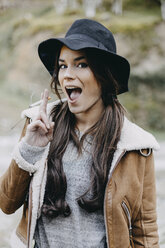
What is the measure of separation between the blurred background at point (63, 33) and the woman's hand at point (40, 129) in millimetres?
5495

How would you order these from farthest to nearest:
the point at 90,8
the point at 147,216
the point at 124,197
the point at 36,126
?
1. the point at 90,8
2. the point at 147,216
3. the point at 124,197
4. the point at 36,126

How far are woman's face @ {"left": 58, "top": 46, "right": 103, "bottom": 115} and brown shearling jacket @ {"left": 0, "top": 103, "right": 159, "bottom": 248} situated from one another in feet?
1.03

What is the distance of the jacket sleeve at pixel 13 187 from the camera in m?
1.97

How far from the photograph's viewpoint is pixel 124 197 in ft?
6.70

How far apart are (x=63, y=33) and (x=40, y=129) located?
941cm

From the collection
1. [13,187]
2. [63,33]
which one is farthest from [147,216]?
[63,33]

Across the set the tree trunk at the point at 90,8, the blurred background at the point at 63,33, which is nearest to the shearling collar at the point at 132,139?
the blurred background at the point at 63,33

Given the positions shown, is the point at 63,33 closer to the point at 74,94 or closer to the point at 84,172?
the point at 74,94

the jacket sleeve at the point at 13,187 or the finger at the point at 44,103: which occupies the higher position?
the finger at the point at 44,103

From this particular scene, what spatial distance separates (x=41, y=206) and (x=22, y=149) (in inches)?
14.5

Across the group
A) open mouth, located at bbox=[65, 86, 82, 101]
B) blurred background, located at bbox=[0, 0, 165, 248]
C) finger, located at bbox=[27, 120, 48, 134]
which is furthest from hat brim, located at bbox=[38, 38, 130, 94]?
blurred background, located at bbox=[0, 0, 165, 248]

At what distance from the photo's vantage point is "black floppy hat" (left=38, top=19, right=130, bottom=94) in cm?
204

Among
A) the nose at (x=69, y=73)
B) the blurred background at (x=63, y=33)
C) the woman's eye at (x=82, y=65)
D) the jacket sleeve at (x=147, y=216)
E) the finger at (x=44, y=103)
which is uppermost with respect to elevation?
the woman's eye at (x=82, y=65)

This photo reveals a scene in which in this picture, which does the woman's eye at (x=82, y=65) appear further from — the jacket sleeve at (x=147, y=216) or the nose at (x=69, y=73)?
the jacket sleeve at (x=147, y=216)
